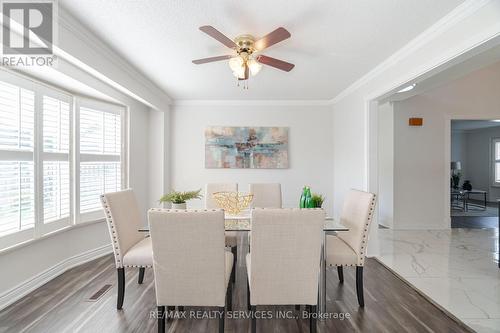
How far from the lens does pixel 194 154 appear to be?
14.5 ft

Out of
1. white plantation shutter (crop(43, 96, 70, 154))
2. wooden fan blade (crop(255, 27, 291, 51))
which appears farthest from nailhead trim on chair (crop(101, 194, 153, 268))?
wooden fan blade (crop(255, 27, 291, 51))

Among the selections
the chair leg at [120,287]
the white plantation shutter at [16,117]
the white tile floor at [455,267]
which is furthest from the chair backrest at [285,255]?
the white plantation shutter at [16,117]

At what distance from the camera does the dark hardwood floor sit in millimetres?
1831

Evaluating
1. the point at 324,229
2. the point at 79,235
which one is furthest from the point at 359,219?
the point at 79,235

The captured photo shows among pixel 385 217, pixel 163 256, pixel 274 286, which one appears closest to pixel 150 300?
pixel 163 256

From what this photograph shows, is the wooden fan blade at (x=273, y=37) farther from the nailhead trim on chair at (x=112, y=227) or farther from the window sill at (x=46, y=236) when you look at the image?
the window sill at (x=46, y=236)

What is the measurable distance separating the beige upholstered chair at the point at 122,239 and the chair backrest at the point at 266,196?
1.39m

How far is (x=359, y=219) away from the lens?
2121 millimetres

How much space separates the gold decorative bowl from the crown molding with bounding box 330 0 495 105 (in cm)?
220

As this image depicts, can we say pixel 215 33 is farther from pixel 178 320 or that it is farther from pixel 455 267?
pixel 455 267

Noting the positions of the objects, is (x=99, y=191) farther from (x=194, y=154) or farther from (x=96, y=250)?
(x=194, y=154)

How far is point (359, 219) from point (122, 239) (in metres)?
2.14

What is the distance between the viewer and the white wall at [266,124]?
4410mm

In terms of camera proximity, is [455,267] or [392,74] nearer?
[392,74]
